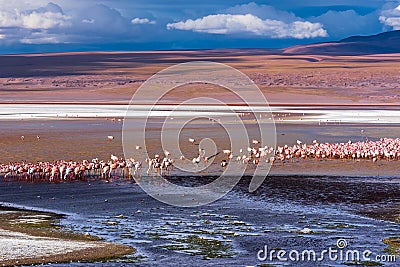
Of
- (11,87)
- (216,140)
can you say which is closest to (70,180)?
(216,140)

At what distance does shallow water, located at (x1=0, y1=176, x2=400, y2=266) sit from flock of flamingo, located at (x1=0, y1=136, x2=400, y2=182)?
3.44ft

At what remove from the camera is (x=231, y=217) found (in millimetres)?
19141

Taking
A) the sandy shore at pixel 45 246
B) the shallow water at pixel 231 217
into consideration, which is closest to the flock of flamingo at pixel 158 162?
the shallow water at pixel 231 217

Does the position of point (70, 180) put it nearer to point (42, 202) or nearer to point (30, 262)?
point (42, 202)

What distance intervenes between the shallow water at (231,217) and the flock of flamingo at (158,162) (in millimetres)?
1048

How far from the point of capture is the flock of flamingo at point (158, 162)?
25750 millimetres

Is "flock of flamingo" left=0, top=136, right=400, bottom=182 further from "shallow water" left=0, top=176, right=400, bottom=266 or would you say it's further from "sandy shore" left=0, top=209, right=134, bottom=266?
"sandy shore" left=0, top=209, right=134, bottom=266

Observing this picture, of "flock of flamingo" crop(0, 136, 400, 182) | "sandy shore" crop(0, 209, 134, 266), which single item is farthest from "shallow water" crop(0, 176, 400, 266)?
"flock of flamingo" crop(0, 136, 400, 182)

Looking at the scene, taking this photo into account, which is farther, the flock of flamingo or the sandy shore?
the flock of flamingo

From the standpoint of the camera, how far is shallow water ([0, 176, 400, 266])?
605 inches

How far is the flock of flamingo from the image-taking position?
84.5 ft

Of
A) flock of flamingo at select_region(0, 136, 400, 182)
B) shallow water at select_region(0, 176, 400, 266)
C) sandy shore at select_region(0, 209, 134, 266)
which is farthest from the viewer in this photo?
flock of flamingo at select_region(0, 136, 400, 182)

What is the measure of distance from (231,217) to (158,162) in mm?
9199

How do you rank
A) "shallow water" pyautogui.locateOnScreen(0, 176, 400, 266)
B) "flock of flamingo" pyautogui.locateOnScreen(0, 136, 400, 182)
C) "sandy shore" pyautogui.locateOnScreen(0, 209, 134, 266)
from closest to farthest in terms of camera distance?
"sandy shore" pyautogui.locateOnScreen(0, 209, 134, 266) → "shallow water" pyautogui.locateOnScreen(0, 176, 400, 266) → "flock of flamingo" pyautogui.locateOnScreen(0, 136, 400, 182)
